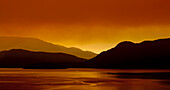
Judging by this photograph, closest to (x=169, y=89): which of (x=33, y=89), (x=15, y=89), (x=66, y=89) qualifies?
(x=66, y=89)

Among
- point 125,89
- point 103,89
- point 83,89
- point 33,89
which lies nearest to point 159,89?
point 125,89

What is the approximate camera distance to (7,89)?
42.9 metres

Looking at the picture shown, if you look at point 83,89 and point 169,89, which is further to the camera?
point 83,89

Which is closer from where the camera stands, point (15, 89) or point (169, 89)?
point (169, 89)

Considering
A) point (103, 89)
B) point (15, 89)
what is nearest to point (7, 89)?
point (15, 89)

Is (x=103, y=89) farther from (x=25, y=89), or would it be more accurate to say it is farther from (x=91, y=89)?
(x=25, y=89)

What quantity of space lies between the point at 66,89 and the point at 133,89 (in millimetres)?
9310

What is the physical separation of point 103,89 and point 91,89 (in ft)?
5.59

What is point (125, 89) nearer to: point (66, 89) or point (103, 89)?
point (103, 89)

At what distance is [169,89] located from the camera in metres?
40.5

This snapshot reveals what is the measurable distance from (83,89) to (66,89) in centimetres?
239

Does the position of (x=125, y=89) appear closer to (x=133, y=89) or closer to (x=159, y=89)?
(x=133, y=89)

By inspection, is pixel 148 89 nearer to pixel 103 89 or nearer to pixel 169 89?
pixel 169 89

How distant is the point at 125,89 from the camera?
140 feet
